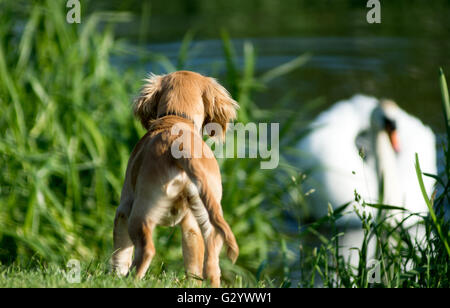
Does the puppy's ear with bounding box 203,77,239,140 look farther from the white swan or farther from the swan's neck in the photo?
the swan's neck

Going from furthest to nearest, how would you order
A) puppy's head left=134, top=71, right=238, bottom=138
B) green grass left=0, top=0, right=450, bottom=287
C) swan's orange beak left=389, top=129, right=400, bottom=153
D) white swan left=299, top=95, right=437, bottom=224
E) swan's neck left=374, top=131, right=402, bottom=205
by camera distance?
swan's orange beak left=389, top=129, right=400, bottom=153 → white swan left=299, top=95, right=437, bottom=224 → swan's neck left=374, top=131, right=402, bottom=205 → green grass left=0, top=0, right=450, bottom=287 → puppy's head left=134, top=71, right=238, bottom=138

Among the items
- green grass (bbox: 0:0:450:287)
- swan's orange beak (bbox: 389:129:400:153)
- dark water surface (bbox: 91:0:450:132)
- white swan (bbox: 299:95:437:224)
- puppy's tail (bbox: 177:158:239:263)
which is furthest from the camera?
dark water surface (bbox: 91:0:450:132)

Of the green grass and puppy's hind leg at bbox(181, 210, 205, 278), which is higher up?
the green grass

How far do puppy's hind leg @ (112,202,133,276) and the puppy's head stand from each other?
0.97 feet

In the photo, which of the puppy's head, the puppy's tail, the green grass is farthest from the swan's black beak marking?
the puppy's tail

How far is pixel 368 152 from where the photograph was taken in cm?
687

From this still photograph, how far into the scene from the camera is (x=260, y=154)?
202 inches

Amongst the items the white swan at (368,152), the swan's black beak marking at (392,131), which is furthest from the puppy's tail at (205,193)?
the swan's black beak marking at (392,131)

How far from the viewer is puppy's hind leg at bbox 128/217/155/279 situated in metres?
1.95

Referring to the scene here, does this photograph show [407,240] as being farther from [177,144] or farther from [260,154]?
[260,154]

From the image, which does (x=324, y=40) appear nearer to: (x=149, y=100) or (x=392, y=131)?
(x=392, y=131)
